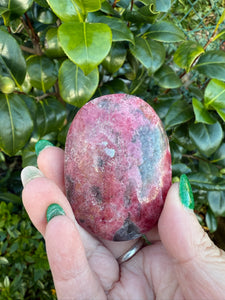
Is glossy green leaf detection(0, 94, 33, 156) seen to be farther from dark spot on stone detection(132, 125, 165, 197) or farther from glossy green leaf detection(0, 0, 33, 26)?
dark spot on stone detection(132, 125, 165, 197)

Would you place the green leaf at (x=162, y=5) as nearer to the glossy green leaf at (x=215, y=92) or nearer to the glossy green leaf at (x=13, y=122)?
the glossy green leaf at (x=215, y=92)

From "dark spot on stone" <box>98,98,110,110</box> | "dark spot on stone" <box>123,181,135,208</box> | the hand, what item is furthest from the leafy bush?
"dark spot on stone" <box>123,181,135,208</box>

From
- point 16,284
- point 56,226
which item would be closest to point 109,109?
point 56,226

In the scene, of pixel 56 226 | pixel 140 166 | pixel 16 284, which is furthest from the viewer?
pixel 16 284

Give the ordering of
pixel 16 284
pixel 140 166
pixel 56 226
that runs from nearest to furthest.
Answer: pixel 56 226 < pixel 140 166 < pixel 16 284

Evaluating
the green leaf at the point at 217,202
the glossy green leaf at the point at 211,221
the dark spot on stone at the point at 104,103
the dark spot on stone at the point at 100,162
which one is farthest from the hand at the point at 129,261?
the glossy green leaf at the point at 211,221

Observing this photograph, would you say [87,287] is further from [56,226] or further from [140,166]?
[140,166]

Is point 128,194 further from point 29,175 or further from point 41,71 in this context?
point 41,71

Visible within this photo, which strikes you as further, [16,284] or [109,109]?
[16,284]
